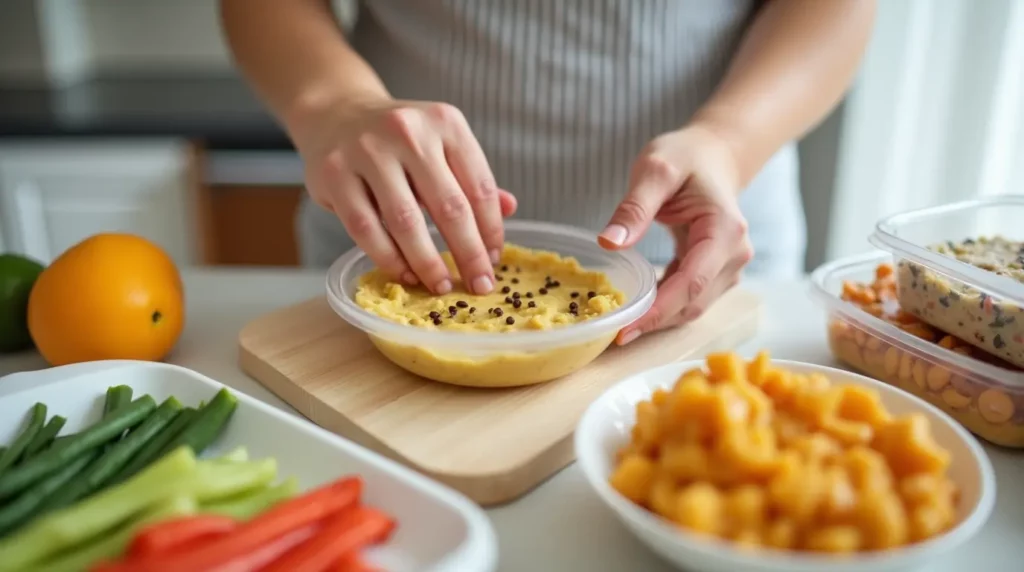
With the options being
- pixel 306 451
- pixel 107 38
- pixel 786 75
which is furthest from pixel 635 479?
pixel 107 38

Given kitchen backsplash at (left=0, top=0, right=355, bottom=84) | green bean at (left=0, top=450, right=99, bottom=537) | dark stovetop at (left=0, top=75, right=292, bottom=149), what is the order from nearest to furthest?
green bean at (left=0, top=450, right=99, bottom=537), dark stovetop at (left=0, top=75, right=292, bottom=149), kitchen backsplash at (left=0, top=0, right=355, bottom=84)

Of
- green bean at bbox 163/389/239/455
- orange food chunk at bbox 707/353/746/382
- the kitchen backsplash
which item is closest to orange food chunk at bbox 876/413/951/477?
orange food chunk at bbox 707/353/746/382

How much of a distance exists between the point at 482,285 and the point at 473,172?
0.16 metres

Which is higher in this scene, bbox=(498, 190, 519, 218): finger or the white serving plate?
bbox=(498, 190, 519, 218): finger

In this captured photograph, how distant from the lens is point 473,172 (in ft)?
3.62

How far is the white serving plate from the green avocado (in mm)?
219

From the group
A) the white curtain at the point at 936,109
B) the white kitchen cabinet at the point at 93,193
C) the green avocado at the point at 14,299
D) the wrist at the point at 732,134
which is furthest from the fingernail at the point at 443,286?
the white curtain at the point at 936,109

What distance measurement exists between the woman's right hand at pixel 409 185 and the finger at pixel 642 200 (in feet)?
0.58

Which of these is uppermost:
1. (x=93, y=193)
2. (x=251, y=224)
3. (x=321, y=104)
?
(x=321, y=104)

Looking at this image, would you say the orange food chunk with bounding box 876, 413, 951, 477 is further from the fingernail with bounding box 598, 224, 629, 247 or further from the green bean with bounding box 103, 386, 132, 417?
the green bean with bounding box 103, 386, 132, 417

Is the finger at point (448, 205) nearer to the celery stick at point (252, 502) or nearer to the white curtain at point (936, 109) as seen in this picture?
the celery stick at point (252, 502)

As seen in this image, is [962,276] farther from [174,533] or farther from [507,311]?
[174,533]

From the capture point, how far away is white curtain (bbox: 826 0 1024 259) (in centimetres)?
219

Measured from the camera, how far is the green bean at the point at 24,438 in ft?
2.60
